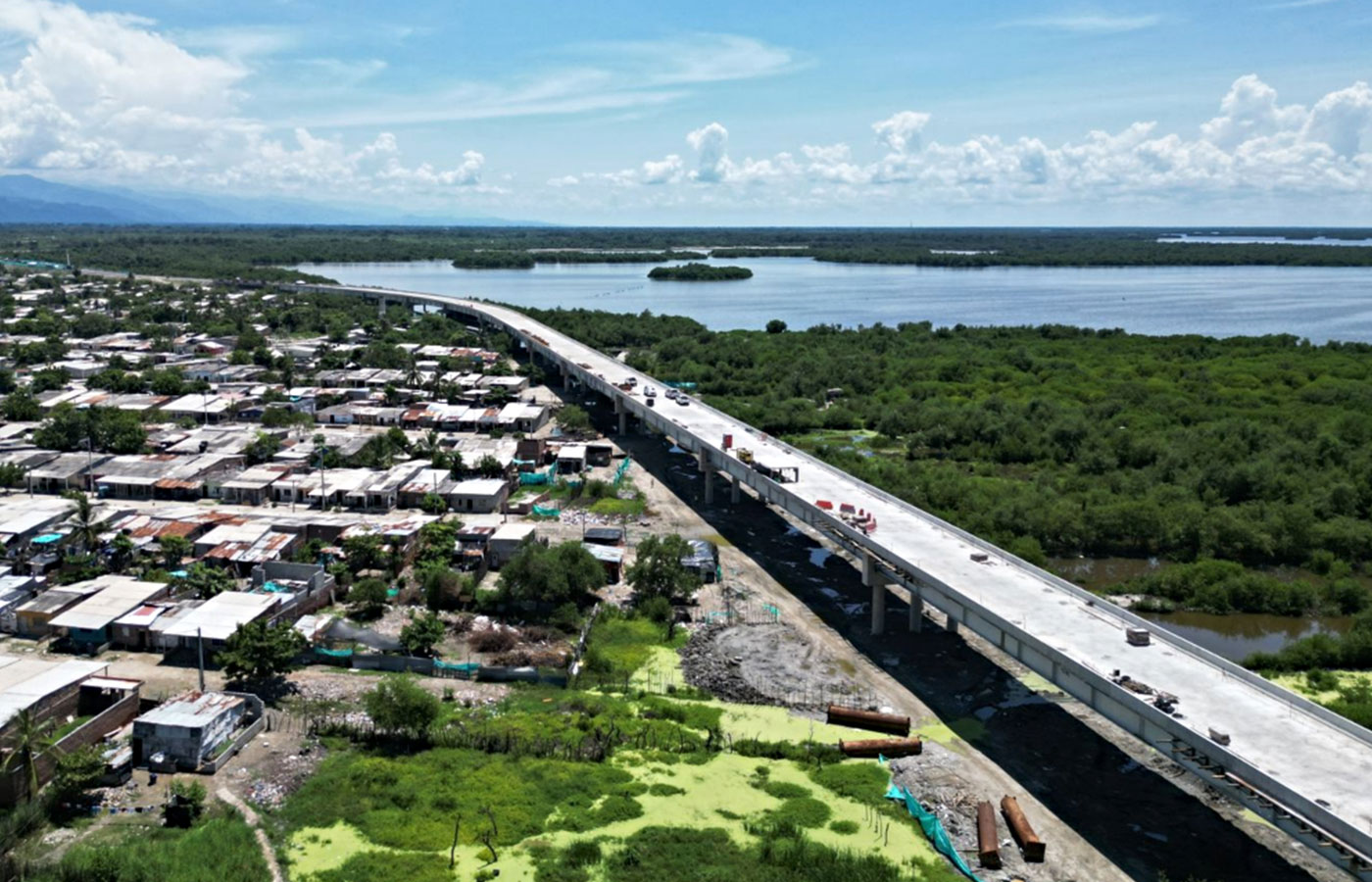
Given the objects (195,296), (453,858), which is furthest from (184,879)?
(195,296)

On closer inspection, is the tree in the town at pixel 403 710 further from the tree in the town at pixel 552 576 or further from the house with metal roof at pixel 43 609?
the house with metal roof at pixel 43 609

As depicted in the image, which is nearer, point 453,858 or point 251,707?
point 453,858

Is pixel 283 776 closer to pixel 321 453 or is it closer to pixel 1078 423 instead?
pixel 321 453

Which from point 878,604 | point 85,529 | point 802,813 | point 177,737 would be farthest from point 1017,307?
point 177,737

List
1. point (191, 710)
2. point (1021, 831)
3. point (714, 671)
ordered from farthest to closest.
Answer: point (714, 671)
point (191, 710)
point (1021, 831)

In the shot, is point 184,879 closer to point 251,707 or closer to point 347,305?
point 251,707

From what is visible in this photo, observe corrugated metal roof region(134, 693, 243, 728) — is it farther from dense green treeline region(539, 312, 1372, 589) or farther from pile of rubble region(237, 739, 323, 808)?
dense green treeline region(539, 312, 1372, 589)
